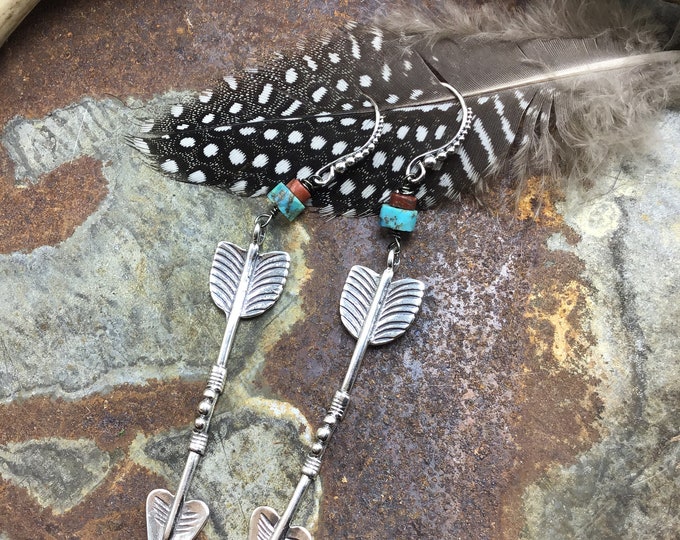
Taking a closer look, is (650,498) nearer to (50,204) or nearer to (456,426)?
(456,426)

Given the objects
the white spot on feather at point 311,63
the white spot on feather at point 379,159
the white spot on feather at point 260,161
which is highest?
the white spot on feather at point 311,63

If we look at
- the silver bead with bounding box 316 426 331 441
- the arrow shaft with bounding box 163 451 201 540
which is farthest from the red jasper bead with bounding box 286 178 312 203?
the arrow shaft with bounding box 163 451 201 540

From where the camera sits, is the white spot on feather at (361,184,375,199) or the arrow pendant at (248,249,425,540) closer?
the arrow pendant at (248,249,425,540)

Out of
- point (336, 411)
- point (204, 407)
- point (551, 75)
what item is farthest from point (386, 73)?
point (204, 407)

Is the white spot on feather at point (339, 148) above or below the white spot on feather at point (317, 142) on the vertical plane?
below

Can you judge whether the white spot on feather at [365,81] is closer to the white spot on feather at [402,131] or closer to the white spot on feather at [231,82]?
the white spot on feather at [402,131]

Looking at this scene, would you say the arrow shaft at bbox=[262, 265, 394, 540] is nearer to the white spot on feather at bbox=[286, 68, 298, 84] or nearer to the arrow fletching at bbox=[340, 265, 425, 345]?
the arrow fletching at bbox=[340, 265, 425, 345]

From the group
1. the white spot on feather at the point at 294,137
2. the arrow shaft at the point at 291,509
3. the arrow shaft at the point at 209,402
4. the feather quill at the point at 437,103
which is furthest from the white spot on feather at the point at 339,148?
the arrow shaft at the point at 291,509
